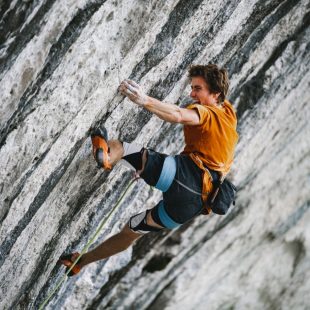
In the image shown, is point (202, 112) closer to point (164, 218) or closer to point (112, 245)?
point (164, 218)

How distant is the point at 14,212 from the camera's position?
10.7ft

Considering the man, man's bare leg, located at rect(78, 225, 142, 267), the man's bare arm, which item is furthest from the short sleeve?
man's bare leg, located at rect(78, 225, 142, 267)

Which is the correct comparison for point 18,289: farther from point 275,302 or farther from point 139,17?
point 275,302

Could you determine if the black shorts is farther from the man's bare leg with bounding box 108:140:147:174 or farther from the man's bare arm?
the man's bare arm

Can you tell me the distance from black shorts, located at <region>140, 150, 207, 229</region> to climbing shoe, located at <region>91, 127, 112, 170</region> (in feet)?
1.04

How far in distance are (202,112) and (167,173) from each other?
523mm

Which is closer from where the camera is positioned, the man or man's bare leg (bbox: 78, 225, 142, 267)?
the man

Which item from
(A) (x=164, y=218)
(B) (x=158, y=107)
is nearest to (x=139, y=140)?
(A) (x=164, y=218)

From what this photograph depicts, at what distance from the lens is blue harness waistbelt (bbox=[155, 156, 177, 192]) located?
2.99 metres

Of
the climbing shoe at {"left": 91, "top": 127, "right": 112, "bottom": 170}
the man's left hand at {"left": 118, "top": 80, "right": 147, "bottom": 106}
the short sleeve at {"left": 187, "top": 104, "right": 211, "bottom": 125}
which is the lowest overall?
the climbing shoe at {"left": 91, "top": 127, "right": 112, "bottom": 170}

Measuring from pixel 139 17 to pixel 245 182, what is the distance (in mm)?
3364

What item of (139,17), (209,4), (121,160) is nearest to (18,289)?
(121,160)

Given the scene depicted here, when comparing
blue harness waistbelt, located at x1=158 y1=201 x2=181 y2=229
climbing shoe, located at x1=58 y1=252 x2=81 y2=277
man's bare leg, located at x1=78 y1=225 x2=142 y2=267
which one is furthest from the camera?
climbing shoe, located at x1=58 y1=252 x2=81 y2=277

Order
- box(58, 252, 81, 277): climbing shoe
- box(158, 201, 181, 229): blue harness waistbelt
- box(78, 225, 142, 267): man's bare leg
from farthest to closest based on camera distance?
box(58, 252, 81, 277): climbing shoe → box(78, 225, 142, 267): man's bare leg → box(158, 201, 181, 229): blue harness waistbelt
